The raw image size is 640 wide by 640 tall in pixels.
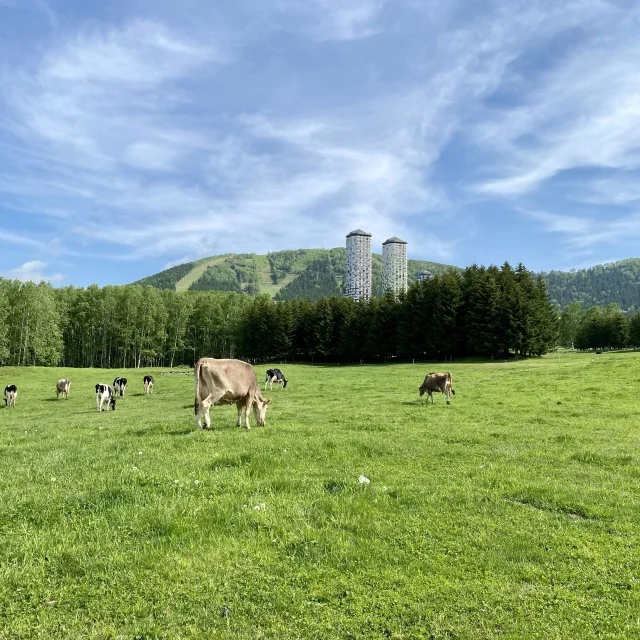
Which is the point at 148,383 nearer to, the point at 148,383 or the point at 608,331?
the point at 148,383

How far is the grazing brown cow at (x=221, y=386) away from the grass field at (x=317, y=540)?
76.3 inches

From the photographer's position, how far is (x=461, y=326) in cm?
8044

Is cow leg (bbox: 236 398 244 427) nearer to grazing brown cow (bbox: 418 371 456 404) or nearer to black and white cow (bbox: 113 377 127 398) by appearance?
grazing brown cow (bbox: 418 371 456 404)

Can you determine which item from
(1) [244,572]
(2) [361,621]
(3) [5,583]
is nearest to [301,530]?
(1) [244,572]

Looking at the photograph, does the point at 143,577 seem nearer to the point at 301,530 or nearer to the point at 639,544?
the point at 301,530

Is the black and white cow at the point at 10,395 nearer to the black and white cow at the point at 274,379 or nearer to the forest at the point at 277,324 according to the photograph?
the black and white cow at the point at 274,379

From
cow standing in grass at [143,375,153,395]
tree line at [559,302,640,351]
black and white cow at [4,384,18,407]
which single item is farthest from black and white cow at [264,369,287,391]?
tree line at [559,302,640,351]

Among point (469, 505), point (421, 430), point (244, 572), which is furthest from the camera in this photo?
point (421, 430)

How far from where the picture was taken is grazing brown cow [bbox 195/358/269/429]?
15.5m

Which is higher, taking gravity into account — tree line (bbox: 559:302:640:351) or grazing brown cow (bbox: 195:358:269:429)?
tree line (bbox: 559:302:640:351)

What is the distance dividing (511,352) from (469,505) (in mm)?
80960

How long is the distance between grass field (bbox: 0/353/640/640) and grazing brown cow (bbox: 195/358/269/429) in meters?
1.94

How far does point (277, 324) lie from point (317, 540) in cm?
9691

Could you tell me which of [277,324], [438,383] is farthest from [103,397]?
[277,324]
